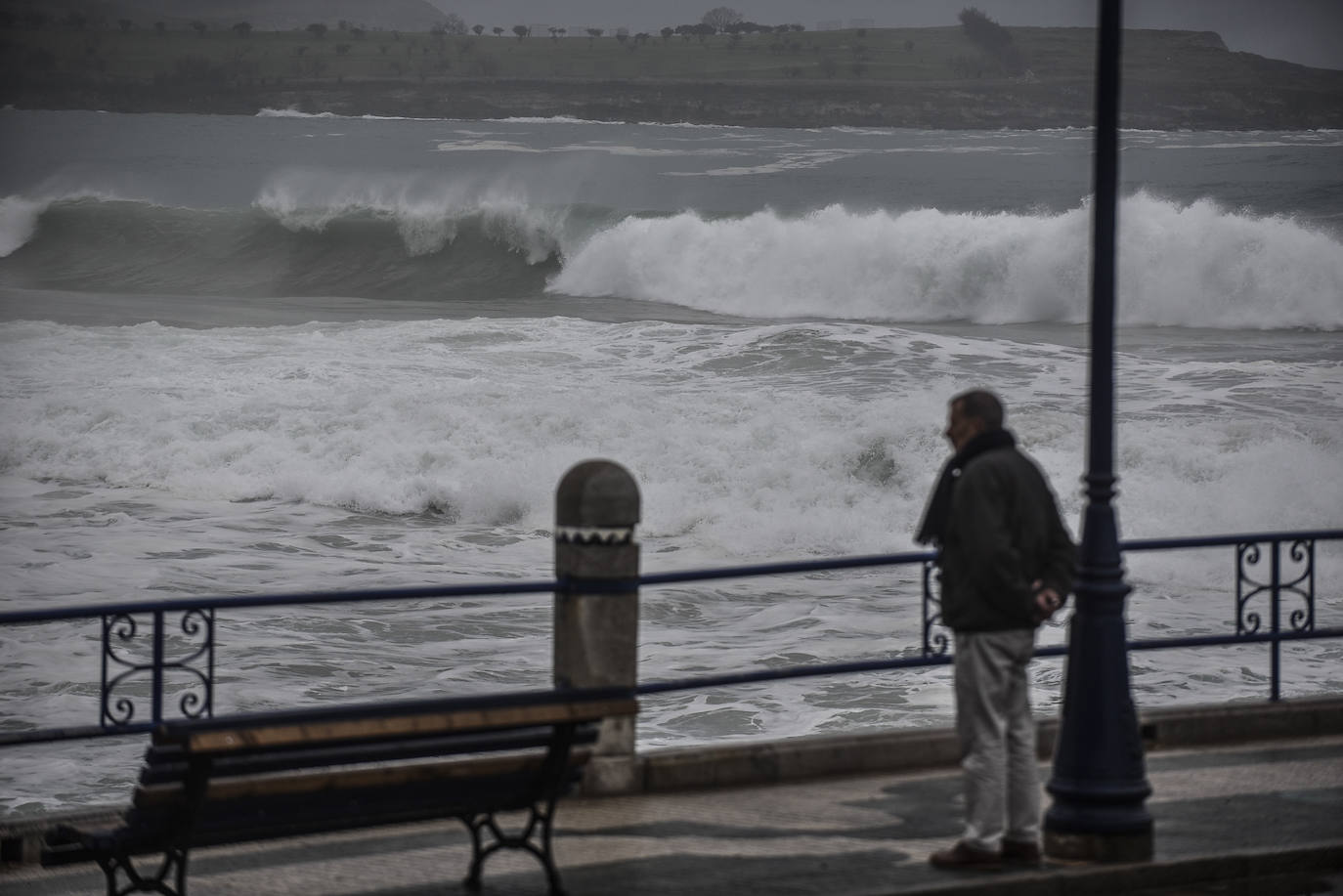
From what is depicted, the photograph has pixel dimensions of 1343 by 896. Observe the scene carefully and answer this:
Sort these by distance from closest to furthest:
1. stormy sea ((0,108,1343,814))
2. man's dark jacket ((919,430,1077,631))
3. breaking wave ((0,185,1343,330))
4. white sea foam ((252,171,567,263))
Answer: man's dark jacket ((919,430,1077,631)) < stormy sea ((0,108,1343,814)) < breaking wave ((0,185,1343,330)) < white sea foam ((252,171,567,263))

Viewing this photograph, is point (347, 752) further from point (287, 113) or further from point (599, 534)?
point (287, 113)

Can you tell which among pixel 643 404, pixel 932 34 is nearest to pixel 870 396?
pixel 643 404

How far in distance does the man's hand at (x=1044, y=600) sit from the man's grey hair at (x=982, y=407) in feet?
1.94

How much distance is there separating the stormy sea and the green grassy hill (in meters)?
18.6

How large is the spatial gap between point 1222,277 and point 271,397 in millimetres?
25981

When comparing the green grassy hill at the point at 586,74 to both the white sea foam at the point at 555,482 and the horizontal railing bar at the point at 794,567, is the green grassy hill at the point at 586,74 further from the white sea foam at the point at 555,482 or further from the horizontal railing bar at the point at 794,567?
the horizontal railing bar at the point at 794,567

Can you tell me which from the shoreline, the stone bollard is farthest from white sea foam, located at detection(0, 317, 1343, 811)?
the shoreline

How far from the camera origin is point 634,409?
32062 millimetres

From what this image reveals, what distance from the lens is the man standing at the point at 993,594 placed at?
6.87 metres

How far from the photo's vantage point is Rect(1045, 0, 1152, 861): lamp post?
726 centimetres

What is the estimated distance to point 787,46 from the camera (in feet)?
357

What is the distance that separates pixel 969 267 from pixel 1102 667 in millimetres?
44459

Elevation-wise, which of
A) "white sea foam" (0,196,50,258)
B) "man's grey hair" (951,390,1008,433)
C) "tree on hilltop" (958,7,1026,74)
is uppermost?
"tree on hilltop" (958,7,1026,74)

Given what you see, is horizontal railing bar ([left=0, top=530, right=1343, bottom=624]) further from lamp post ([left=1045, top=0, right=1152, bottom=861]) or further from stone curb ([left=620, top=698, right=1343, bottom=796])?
lamp post ([left=1045, top=0, right=1152, bottom=861])
